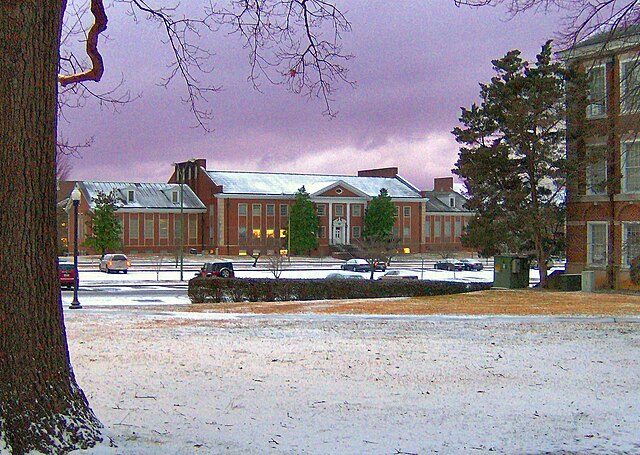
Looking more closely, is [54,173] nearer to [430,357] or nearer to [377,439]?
[377,439]

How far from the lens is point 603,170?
114 ft

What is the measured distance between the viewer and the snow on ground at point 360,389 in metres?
7.56

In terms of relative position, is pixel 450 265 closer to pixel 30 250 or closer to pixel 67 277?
pixel 67 277

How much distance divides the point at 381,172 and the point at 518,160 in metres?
64.2

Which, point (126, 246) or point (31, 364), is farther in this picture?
point (126, 246)

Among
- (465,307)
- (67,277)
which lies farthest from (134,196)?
(465,307)

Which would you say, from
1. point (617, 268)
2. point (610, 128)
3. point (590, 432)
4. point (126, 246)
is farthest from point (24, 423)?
point (126, 246)

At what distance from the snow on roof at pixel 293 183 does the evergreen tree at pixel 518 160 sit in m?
49.9

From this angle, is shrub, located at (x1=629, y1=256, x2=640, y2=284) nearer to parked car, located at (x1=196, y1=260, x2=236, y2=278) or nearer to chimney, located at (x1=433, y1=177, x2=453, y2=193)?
parked car, located at (x1=196, y1=260, x2=236, y2=278)

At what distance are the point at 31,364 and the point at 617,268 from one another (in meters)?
31.7

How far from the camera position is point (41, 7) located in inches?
267

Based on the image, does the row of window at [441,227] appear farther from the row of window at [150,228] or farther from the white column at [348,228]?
the row of window at [150,228]


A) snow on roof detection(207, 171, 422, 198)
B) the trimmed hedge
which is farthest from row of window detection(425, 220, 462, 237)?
the trimmed hedge

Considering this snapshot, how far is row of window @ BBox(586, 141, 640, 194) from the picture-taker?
3353 cm
